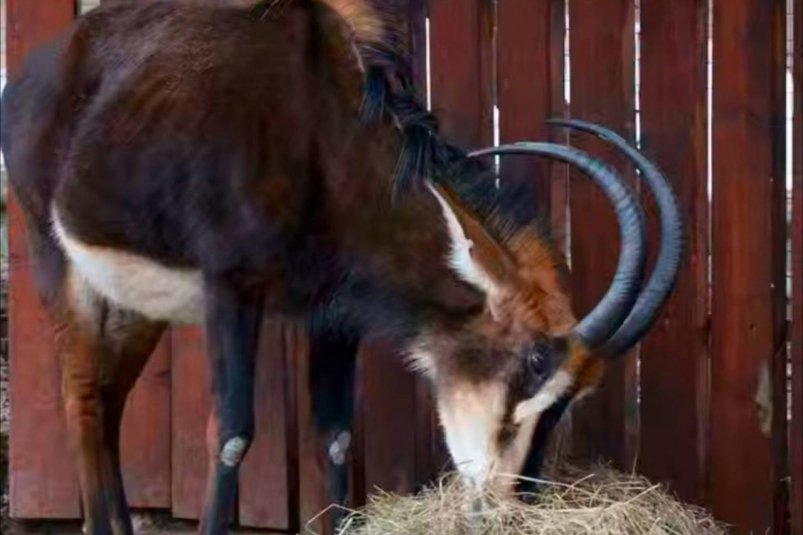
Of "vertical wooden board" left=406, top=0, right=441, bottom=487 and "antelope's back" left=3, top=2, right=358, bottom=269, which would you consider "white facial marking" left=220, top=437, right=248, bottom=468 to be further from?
"vertical wooden board" left=406, top=0, right=441, bottom=487

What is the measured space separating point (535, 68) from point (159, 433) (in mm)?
1915

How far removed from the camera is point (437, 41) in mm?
6121

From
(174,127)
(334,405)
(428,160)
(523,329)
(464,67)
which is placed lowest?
(334,405)

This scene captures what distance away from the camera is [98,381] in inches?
240

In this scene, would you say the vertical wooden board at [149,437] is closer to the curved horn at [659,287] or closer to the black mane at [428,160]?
the black mane at [428,160]

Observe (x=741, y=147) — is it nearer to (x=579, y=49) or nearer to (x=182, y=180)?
(x=579, y=49)

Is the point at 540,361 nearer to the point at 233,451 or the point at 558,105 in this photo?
the point at 233,451

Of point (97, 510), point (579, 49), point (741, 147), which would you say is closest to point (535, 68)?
point (579, 49)

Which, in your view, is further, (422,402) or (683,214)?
(422,402)

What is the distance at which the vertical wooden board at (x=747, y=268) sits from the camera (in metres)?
5.86

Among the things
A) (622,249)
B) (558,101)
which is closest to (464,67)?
(558,101)

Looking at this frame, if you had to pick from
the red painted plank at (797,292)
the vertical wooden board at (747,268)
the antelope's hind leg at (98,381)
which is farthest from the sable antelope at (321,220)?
the red painted plank at (797,292)

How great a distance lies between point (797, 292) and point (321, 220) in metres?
1.65

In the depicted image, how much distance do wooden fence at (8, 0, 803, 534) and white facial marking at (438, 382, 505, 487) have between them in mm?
837
